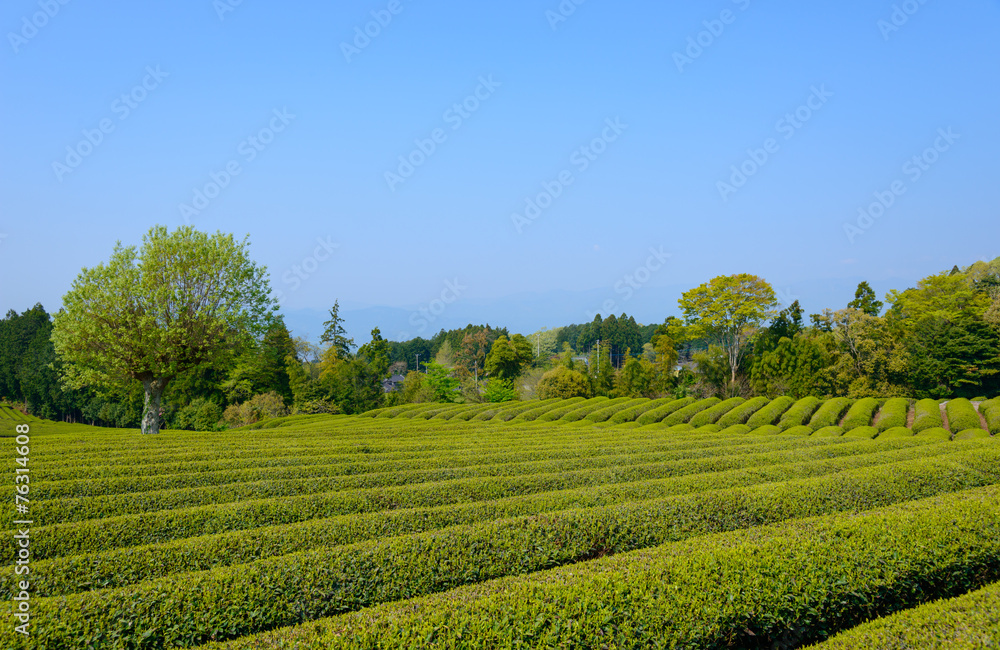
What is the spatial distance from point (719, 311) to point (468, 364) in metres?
34.5

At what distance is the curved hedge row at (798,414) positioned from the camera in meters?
33.2

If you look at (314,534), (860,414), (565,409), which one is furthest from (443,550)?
(860,414)

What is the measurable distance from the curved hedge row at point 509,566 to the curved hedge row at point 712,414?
2651 cm

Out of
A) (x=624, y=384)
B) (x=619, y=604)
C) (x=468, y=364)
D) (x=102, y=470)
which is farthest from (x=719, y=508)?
(x=468, y=364)

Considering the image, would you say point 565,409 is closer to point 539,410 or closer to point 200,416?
point 539,410

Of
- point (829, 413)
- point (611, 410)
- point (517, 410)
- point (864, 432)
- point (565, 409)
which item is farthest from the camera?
point (517, 410)

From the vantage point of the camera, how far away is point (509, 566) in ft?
23.6

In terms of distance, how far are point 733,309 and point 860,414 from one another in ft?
58.4

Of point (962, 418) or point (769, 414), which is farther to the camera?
point (769, 414)

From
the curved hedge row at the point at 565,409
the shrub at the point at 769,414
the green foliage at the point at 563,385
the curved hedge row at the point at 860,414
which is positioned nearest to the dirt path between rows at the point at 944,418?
the curved hedge row at the point at 860,414

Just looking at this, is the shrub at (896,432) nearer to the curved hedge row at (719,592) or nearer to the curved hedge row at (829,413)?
the curved hedge row at (829,413)

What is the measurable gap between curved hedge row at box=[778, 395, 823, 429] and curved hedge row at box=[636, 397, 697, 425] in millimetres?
6985

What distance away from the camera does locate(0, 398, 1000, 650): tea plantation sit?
523 cm

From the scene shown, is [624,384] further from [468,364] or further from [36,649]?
[36,649]
